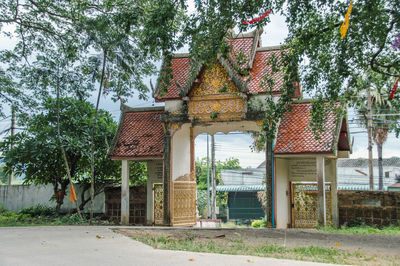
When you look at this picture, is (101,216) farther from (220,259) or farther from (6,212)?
(220,259)

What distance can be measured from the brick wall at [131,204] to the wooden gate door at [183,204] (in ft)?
7.22

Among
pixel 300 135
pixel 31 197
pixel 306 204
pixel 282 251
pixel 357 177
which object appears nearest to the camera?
pixel 282 251

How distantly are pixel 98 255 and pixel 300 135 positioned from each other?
377 inches

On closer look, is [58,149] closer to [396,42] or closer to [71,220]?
[71,220]

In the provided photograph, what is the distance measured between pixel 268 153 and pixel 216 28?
5.97m

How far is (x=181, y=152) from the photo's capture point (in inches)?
668

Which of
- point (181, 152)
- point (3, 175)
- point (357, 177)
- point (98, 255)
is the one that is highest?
point (181, 152)

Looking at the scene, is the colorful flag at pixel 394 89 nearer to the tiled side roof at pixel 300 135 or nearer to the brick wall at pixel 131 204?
the tiled side roof at pixel 300 135

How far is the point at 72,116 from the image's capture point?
1819cm

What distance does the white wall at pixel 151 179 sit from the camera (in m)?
17.8

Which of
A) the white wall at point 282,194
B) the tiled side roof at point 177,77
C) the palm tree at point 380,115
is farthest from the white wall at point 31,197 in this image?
the palm tree at point 380,115

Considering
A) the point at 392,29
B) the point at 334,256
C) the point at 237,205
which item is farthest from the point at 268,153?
the point at 237,205

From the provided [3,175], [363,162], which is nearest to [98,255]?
[3,175]

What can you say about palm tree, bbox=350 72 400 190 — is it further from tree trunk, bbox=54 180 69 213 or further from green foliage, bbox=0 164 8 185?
green foliage, bbox=0 164 8 185
